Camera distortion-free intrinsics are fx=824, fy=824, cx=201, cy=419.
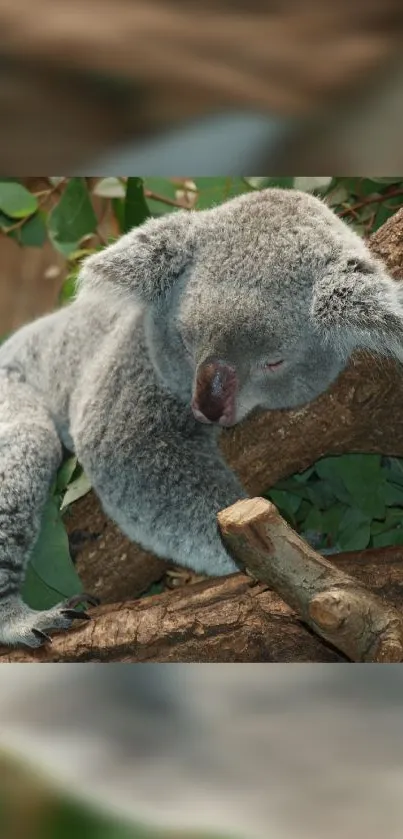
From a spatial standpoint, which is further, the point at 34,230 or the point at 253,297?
the point at 34,230

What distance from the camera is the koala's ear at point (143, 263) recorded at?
87.1 inches

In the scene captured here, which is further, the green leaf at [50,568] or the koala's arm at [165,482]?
the green leaf at [50,568]

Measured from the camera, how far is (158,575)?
2.68 meters

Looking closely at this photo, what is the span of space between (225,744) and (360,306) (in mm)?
1068

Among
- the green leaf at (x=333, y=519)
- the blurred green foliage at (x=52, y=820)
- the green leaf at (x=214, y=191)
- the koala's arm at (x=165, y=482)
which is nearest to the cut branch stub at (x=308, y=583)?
the koala's arm at (x=165, y=482)

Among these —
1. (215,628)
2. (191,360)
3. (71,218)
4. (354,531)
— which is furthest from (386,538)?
(71,218)

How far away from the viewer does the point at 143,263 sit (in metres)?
2.22

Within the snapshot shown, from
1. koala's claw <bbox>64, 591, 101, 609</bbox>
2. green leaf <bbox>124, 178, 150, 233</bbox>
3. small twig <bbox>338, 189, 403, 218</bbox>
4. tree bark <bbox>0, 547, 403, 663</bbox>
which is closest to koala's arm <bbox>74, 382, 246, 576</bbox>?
tree bark <bbox>0, 547, 403, 663</bbox>

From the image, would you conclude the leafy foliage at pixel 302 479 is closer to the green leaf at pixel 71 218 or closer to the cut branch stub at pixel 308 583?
the green leaf at pixel 71 218

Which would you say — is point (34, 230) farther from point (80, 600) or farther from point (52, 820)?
point (52, 820)

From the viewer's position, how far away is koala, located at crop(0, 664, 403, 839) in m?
1.09
